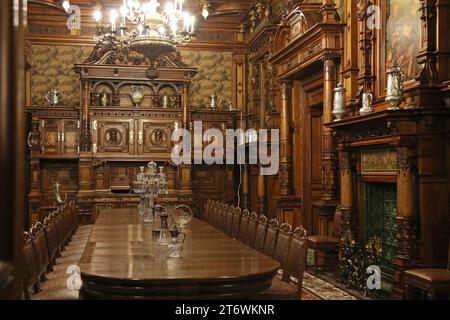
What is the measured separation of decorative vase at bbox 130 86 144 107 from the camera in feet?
37.5

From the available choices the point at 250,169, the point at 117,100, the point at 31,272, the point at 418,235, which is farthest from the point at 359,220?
the point at 117,100

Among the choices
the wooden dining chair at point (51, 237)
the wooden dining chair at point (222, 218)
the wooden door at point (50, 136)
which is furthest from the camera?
the wooden door at point (50, 136)

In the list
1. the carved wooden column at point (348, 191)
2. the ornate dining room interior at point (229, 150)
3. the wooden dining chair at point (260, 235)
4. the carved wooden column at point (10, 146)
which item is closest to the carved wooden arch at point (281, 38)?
the ornate dining room interior at point (229, 150)

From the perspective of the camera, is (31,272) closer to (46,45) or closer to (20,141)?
(20,141)

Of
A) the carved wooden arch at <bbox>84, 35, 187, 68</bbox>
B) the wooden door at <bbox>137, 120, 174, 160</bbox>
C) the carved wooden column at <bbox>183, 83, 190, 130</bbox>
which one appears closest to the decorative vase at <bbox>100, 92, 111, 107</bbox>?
the carved wooden arch at <bbox>84, 35, 187, 68</bbox>

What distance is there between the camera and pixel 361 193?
6473mm

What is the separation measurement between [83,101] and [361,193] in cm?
660

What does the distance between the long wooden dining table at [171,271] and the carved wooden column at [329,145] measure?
295cm

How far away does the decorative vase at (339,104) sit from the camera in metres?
6.59

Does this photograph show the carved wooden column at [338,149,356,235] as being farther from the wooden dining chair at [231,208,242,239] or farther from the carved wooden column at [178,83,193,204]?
the carved wooden column at [178,83,193,204]

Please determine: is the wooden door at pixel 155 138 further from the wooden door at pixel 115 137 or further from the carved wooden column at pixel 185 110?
the carved wooden column at pixel 185 110

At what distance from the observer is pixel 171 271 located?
3270 millimetres

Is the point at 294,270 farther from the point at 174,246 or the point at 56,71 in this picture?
the point at 56,71

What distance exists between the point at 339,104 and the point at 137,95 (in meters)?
5.84
